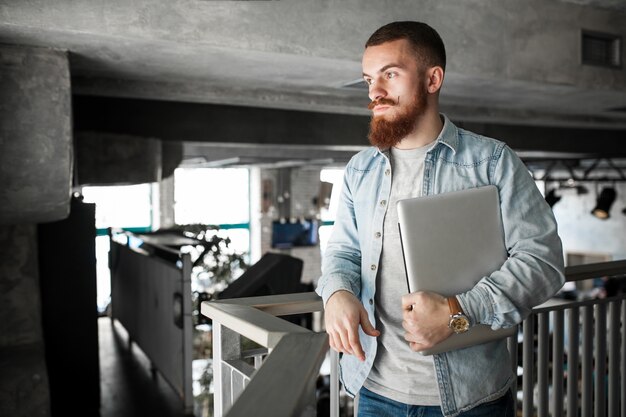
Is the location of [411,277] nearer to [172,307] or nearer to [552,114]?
[172,307]

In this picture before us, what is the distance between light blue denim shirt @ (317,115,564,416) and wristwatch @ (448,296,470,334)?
1 cm

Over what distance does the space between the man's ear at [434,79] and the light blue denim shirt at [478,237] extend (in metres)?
0.08

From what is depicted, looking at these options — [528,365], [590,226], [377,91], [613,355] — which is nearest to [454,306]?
[377,91]

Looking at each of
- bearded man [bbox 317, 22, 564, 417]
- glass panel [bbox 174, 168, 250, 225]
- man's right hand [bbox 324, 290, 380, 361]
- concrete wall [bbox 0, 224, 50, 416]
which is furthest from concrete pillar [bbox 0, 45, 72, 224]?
glass panel [bbox 174, 168, 250, 225]

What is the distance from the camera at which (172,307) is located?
4164mm

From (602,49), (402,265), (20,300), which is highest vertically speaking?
(602,49)

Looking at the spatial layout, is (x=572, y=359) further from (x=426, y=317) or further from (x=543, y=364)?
(x=426, y=317)

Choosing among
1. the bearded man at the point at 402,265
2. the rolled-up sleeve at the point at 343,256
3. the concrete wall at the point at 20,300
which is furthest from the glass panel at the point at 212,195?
the bearded man at the point at 402,265

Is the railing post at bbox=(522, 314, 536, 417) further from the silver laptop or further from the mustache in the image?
the mustache

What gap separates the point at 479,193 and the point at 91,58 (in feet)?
8.32

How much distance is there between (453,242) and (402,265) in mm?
144

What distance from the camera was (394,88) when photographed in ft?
4.09

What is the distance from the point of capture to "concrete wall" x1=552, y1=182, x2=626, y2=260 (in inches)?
611

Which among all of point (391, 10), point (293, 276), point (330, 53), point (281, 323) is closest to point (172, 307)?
point (293, 276)
